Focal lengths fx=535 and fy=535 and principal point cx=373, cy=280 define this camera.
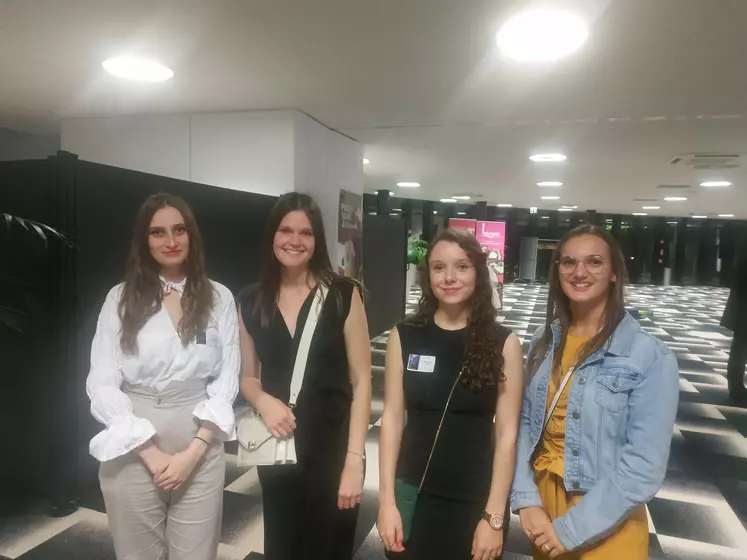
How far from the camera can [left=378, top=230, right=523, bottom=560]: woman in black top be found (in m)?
1.47

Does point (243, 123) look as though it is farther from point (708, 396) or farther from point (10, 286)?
point (708, 396)

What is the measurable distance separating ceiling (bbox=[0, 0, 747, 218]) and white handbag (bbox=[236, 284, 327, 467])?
4.46 ft

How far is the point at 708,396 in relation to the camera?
549cm

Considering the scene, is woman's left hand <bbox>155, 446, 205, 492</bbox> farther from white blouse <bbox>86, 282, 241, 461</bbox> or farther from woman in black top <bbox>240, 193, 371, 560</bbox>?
woman in black top <bbox>240, 193, 371, 560</bbox>

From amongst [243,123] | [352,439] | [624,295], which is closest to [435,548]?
[352,439]

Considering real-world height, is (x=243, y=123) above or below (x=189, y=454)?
above

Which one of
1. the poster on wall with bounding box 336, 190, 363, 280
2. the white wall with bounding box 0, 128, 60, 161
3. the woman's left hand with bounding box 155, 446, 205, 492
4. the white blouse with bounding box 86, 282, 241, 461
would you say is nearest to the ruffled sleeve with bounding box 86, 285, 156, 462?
the white blouse with bounding box 86, 282, 241, 461

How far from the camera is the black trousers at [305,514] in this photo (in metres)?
1.71

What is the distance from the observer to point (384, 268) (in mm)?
8000

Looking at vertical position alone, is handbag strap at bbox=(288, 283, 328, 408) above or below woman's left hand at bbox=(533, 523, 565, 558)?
above

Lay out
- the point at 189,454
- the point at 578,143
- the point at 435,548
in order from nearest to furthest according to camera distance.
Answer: the point at 435,548 < the point at 189,454 < the point at 578,143

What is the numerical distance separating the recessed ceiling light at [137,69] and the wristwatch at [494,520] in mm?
2865

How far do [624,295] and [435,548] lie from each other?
0.89 metres

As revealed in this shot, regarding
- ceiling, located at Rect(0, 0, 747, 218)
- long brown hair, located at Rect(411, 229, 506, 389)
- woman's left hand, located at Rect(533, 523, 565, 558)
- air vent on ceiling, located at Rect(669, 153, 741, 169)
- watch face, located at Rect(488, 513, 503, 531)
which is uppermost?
air vent on ceiling, located at Rect(669, 153, 741, 169)
